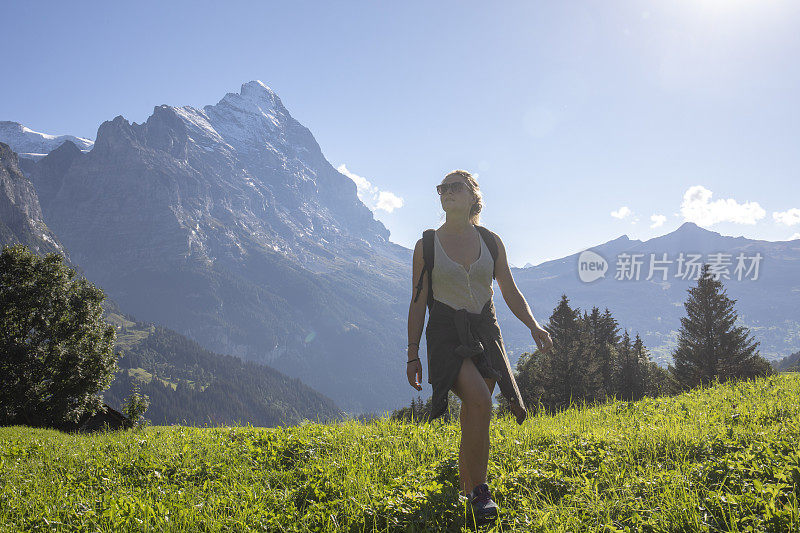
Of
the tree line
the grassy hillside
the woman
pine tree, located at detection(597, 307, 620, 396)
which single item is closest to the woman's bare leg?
the woman

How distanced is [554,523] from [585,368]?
35.4 meters

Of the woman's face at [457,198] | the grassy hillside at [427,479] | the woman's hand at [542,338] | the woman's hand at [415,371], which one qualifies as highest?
the woman's face at [457,198]

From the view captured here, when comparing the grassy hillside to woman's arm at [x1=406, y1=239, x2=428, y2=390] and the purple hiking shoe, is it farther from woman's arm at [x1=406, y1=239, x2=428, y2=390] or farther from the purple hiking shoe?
woman's arm at [x1=406, y1=239, x2=428, y2=390]

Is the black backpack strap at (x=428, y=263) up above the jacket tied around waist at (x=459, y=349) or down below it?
above

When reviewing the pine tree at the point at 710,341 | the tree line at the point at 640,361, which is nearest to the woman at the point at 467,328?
the tree line at the point at 640,361

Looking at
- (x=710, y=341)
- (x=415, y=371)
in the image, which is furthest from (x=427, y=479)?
(x=710, y=341)

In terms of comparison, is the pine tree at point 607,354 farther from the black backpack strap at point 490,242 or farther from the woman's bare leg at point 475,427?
the woman's bare leg at point 475,427

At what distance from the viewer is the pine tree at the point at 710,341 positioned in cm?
3553

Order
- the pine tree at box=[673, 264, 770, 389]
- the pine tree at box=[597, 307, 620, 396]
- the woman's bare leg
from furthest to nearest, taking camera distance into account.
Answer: the pine tree at box=[597, 307, 620, 396] → the pine tree at box=[673, 264, 770, 389] → the woman's bare leg

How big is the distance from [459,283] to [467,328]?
1.66 ft

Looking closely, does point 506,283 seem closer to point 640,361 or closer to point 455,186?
point 455,186

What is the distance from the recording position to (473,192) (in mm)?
4812

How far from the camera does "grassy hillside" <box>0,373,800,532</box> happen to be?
3166 millimetres

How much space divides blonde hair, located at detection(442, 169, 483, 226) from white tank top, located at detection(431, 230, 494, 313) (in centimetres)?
74
